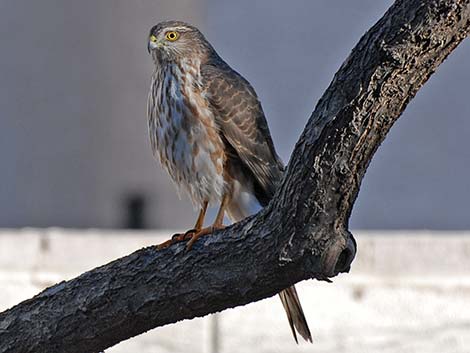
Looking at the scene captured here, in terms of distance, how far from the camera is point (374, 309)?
15.4 feet

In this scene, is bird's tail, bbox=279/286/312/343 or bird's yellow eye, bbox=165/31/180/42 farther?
bird's yellow eye, bbox=165/31/180/42

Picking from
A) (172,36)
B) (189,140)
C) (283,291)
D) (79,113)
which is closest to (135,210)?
(79,113)

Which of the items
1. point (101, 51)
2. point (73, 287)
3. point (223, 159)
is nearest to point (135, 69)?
point (101, 51)

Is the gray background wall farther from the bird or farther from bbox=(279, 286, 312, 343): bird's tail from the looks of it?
bbox=(279, 286, 312, 343): bird's tail

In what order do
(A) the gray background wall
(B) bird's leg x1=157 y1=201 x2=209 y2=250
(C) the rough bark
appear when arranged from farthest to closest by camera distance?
(A) the gray background wall, (B) bird's leg x1=157 y1=201 x2=209 y2=250, (C) the rough bark

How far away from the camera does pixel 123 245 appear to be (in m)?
4.82

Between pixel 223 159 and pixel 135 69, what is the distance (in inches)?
182

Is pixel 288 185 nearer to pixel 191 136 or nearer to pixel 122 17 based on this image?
pixel 191 136

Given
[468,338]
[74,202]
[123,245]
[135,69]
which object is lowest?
[468,338]

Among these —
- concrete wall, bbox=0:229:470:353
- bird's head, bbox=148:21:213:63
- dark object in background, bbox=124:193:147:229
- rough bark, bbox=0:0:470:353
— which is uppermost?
dark object in background, bbox=124:193:147:229

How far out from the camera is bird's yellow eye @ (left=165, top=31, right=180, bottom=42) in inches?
157

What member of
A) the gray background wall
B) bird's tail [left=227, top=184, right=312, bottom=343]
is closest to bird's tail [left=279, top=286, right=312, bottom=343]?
bird's tail [left=227, top=184, right=312, bottom=343]

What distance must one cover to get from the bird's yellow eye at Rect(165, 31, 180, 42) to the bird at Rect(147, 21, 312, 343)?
136 mm

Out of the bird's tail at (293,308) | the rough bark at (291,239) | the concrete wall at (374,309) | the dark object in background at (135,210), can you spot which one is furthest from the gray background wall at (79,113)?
the rough bark at (291,239)
